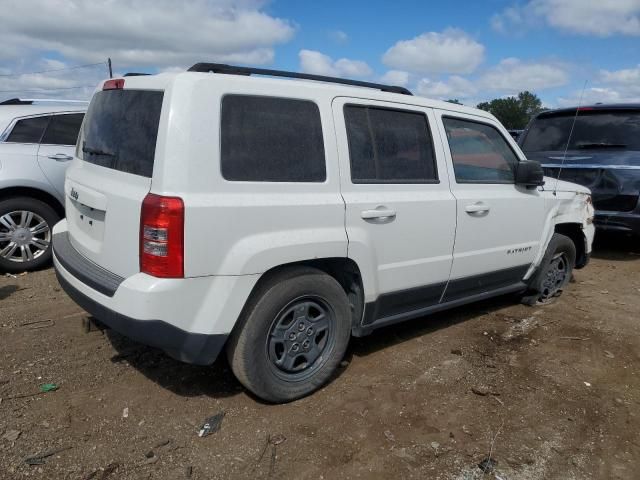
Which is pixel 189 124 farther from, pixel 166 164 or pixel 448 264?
pixel 448 264

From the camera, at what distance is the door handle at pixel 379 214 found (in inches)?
128

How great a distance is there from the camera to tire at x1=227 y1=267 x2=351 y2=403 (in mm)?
2916

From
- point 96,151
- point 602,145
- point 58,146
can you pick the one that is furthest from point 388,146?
point 602,145

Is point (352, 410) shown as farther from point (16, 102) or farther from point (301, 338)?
point (16, 102)

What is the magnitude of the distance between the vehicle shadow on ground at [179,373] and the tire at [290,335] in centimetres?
37

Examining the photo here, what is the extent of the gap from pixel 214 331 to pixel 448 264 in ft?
6.26

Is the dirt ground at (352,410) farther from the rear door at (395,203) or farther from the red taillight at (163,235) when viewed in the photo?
the red taillight at (163,235)

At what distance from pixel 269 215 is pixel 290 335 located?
0.78 m

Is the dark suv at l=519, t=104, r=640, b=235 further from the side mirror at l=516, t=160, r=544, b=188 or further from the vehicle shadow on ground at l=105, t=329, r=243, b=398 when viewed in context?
the vehicle shadow on ground at l=105, t=329, r=243, b=398

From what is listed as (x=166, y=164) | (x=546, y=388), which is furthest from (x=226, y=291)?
(x=546, y=388)

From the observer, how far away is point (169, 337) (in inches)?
106

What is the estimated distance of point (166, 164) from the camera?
8.52 feet

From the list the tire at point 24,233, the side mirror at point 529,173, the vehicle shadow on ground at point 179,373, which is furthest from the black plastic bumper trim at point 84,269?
the side mirror at point 529,173

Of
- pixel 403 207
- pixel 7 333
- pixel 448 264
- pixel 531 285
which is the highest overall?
pixel 403 207
